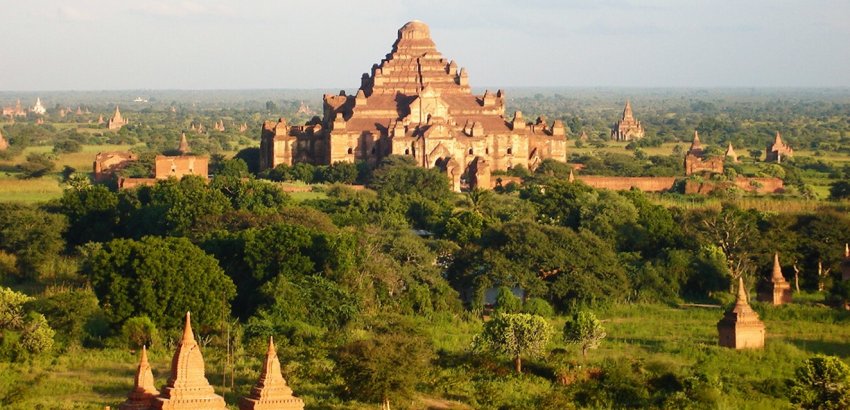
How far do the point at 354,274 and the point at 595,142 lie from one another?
251 feet

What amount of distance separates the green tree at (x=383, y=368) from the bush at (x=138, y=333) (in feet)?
19.2

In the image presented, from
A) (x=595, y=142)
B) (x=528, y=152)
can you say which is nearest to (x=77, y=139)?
(x=595, y=142)

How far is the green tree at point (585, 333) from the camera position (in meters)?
38.2

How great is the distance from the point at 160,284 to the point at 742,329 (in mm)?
13475

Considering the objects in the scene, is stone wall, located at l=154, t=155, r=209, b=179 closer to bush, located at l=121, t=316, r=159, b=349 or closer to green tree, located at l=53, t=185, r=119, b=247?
green tree, located at l=53, t=185, r=119, b=247

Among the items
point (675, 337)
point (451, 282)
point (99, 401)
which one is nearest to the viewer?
point (99, 401)

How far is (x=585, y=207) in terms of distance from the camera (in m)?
58.1

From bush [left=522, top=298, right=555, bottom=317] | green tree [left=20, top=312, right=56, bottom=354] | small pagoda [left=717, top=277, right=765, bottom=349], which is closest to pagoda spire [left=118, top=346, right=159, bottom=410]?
green tree [left=20, top=312, right=56, bottom=354]

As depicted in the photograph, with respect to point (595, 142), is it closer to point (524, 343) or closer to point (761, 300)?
point (761, 300)

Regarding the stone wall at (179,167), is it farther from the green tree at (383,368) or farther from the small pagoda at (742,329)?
the green tree at (383,368)

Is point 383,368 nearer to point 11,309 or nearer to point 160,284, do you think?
point 160,284

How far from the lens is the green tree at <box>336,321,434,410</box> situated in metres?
33.3

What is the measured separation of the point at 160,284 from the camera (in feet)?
135

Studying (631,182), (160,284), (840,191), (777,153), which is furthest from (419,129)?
(160,284)
